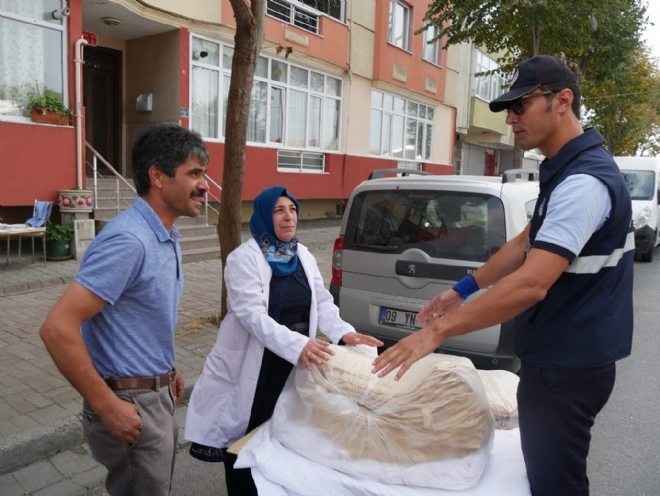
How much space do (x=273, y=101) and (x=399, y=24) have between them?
281 inches

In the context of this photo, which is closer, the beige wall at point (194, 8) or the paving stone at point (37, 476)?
the paving stone at point (37, 476)

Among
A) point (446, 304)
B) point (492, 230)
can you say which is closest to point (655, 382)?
point (492, 230)

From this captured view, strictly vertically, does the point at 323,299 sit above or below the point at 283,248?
below

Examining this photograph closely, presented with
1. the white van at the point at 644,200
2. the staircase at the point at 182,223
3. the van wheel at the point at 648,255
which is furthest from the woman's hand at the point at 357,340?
the van wheel at the point at 648,255

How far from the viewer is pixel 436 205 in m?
4.48

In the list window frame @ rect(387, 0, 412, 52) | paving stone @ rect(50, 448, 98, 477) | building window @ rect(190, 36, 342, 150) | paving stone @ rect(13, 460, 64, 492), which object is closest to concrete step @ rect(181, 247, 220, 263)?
building window @ rect(190, 36, 342, 150)

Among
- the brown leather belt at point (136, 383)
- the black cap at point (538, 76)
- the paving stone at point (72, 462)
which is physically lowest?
the paving stone at point (72, 462)

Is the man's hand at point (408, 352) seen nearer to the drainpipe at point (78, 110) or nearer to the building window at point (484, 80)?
the drainpipe at point (78, 110)

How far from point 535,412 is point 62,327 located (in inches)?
62.3

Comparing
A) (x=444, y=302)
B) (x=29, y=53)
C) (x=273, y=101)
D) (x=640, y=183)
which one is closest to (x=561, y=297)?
(x=444, y=302)

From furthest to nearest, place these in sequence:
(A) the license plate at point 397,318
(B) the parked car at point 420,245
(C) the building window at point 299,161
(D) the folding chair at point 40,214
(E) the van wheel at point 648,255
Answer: (C) the building window at point 299,161
(E) the van wheel at point 648,255
(D) the folding chair at point 40,214
(A) the license plate at point 397,318
(B) the parked car at point 420,245

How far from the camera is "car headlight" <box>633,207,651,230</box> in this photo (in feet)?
38.9

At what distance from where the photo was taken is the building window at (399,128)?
58.1ft

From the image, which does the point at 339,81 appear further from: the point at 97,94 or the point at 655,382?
the point at 655,382
